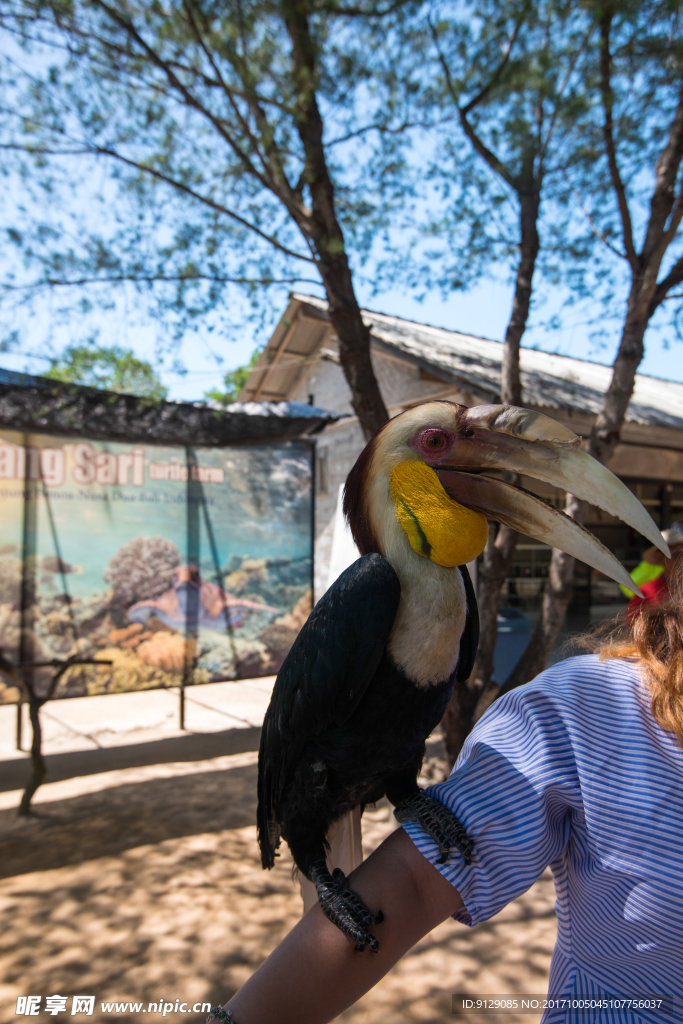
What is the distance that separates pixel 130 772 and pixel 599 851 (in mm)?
4764

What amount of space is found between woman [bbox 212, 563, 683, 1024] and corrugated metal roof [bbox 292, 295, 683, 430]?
4.03 metres

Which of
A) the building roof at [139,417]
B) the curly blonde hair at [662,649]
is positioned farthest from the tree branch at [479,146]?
the curly blonde hair at [662,649]

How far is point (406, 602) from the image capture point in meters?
1.13

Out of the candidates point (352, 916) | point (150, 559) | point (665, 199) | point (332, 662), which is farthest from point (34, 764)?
point (665, 199)

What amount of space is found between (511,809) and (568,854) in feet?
0.62

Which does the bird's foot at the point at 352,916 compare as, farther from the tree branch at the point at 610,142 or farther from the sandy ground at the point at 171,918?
the tree branch at the point at 610,142

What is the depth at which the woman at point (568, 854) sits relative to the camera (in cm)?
86

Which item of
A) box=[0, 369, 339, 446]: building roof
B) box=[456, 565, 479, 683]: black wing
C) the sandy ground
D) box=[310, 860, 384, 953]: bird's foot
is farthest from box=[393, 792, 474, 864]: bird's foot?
box=[0, 369, 339, 446]: building roof

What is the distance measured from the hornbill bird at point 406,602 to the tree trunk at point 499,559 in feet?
8.10

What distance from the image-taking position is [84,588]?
17.8ft

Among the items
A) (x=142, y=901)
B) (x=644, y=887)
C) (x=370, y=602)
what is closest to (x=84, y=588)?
(x=142, y=901)

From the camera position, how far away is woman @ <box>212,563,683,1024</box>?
858 millimetres

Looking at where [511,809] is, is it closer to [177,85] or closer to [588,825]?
[588,825]

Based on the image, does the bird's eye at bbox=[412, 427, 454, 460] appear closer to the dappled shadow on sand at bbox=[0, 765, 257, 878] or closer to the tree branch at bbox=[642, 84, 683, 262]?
the tree branch at bbox=[642, 84, 683, 262]
